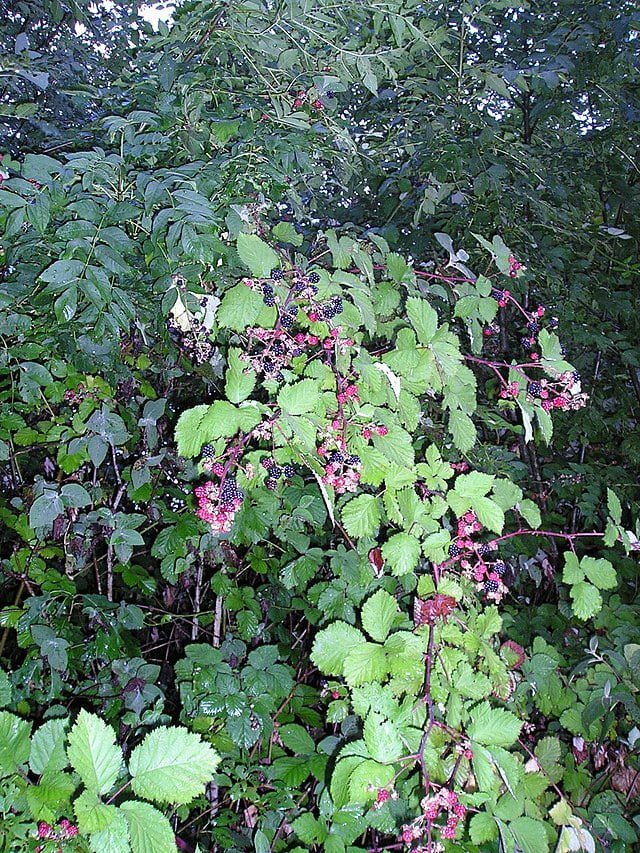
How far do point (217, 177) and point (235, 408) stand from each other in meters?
0.42

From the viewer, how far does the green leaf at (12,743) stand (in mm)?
635

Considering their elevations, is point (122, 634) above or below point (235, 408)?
below

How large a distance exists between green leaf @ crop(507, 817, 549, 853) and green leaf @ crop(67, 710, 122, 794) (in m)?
0.60

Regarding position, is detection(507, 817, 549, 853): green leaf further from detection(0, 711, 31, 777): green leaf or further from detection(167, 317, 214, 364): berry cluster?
detection(167, 317, 214, 364): berry cluster

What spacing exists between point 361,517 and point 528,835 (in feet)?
1.70

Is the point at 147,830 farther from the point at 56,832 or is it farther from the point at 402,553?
the point at 402,553

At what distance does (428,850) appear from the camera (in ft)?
2.45

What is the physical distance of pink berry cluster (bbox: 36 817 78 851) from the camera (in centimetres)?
65

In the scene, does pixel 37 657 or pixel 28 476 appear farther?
pixel 28 476

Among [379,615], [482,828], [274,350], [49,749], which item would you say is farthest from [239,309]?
[482,828]

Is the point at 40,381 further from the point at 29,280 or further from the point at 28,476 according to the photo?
the point at 28,476

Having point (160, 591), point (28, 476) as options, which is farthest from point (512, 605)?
point (28, 476)

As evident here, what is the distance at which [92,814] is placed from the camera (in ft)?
1.90

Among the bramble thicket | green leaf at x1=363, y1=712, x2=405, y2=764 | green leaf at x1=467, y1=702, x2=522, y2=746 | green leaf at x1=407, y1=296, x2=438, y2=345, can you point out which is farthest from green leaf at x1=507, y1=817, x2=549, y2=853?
green leaf at x1=407, y1=296, x2=438, y2=345
